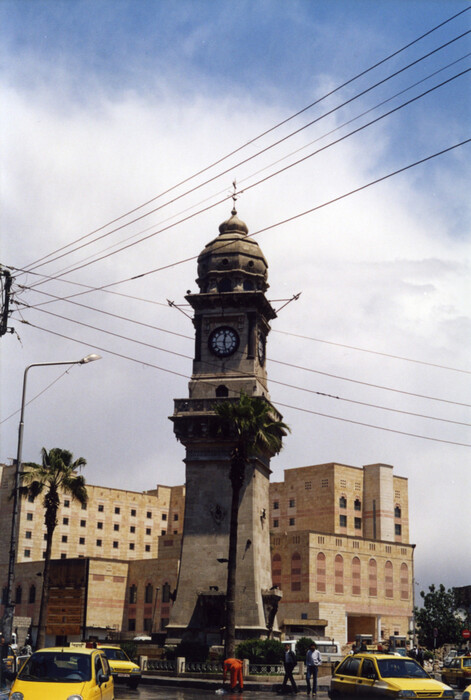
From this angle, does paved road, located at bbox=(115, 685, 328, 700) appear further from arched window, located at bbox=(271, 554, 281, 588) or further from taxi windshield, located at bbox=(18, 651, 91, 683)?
arched window, located at bbox=(271, 554, 281, 588)

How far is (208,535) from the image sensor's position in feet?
164

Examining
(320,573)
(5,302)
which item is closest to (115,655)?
(5,302)

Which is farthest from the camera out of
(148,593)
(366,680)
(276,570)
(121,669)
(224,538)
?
(148,593)

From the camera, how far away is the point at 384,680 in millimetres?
20781

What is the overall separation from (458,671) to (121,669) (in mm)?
15846

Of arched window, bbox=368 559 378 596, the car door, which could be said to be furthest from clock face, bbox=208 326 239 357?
arched window, bbox=368 559 378 596

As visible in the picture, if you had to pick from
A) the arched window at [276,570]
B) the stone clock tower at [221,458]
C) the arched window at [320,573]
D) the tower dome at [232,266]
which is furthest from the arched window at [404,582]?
the tower dome at [232,266]

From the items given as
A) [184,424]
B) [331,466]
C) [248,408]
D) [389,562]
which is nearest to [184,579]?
[184,424]

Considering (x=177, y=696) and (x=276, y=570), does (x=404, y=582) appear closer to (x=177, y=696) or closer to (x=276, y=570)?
(x=276, y=570)

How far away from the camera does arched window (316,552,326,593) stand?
83.3m

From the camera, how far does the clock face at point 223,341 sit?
54.0 m

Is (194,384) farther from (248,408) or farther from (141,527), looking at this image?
(141,527)

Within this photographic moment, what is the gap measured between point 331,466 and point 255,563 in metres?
61.3

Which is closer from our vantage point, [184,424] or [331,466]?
[184,424]
